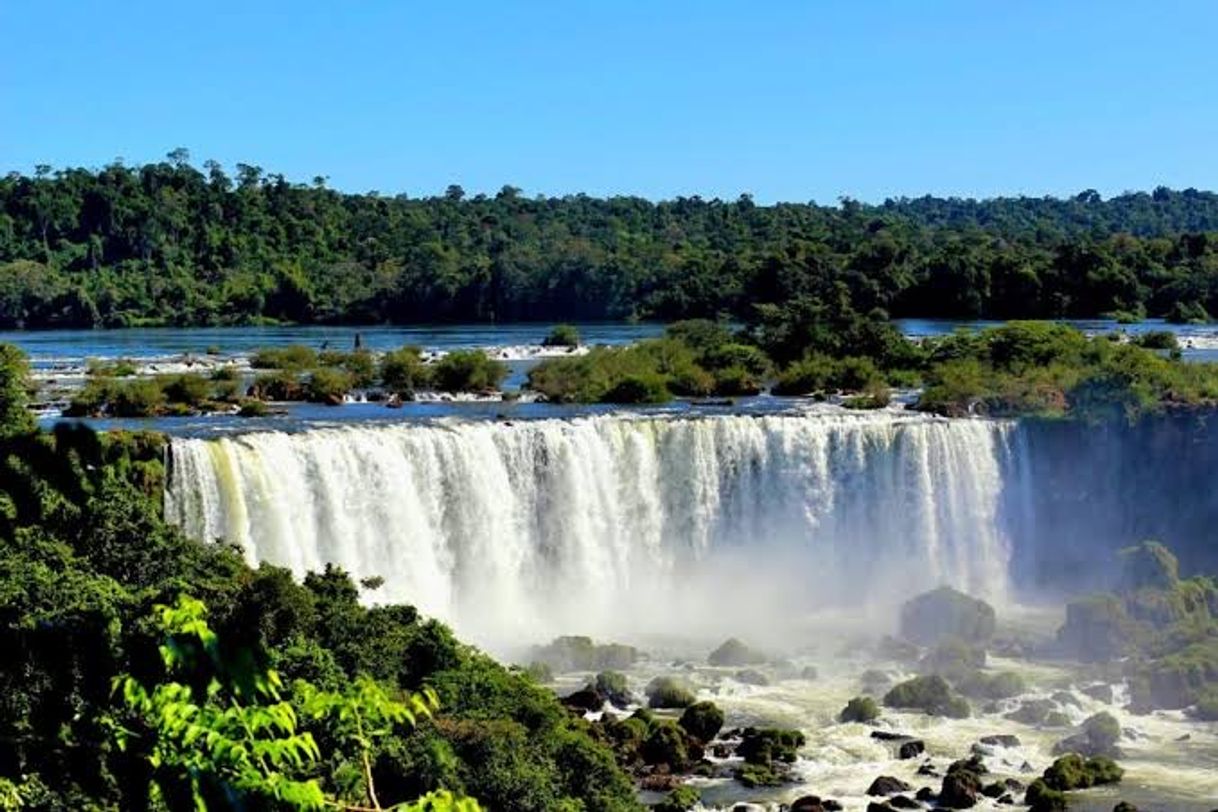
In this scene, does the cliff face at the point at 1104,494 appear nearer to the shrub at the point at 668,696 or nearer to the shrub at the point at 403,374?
the shrub at the point at 668,696

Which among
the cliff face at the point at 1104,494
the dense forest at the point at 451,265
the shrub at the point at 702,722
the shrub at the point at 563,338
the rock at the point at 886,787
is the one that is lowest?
the rock at the point at 886,787

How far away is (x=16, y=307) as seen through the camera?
224ft

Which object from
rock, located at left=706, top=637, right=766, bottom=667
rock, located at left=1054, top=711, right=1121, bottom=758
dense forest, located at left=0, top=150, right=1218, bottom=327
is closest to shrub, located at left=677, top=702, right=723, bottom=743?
rock, located at left=706, top=637, right=766, bottom=667

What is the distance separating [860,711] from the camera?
795 inches

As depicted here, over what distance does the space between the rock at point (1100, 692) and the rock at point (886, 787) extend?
16.1ft

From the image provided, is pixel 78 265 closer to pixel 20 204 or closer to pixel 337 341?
pixel 20 204

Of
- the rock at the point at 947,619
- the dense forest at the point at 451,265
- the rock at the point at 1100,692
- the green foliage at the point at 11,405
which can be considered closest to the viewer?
the green foliage at the point at 11,405

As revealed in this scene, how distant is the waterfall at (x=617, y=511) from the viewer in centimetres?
2373

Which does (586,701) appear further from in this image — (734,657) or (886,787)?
(886,787)

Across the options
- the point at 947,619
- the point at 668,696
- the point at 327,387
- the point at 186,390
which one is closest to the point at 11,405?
the point at 668,696

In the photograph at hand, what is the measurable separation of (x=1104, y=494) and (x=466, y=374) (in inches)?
578

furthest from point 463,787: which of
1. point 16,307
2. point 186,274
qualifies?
point 186,274

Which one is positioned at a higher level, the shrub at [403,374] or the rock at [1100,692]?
the shrub at [403,374]

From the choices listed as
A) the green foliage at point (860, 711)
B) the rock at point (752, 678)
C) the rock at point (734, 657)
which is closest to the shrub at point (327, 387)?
the rock at point (734, 657)
